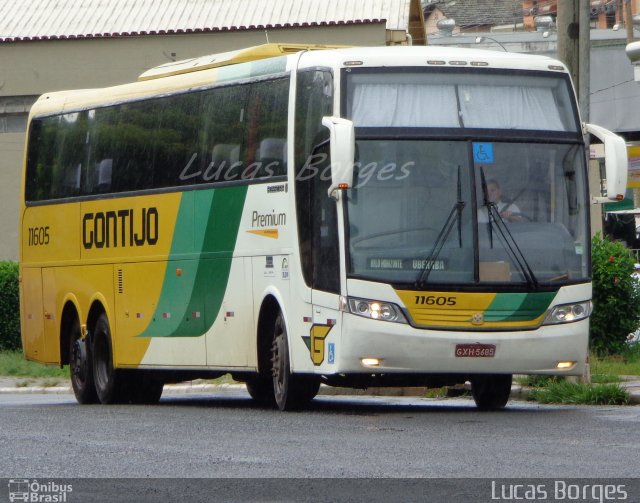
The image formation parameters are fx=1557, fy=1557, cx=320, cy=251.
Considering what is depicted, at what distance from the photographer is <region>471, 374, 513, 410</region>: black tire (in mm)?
15383

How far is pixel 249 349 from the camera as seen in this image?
15.4 m

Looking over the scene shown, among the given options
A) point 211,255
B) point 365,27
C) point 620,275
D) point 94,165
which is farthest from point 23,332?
point 365,27

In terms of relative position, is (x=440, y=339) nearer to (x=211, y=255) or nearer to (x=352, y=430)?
(x=352, y=430)

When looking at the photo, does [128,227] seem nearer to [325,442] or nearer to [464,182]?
[464,182]

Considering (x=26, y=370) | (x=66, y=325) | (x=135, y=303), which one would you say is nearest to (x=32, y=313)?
(x=66, y=325)

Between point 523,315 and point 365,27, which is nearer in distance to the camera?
point 523,315

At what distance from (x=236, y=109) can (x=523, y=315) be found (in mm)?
3866

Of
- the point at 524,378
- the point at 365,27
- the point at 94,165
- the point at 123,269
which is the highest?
the point at 365,27

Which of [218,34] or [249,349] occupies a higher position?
[218,34]

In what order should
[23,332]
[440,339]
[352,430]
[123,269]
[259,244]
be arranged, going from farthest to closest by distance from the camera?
[23,332]
[123,269]
[259,244]
[440,339]
[352,430]

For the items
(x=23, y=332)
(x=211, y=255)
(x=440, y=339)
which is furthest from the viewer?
(x=23, y=332)

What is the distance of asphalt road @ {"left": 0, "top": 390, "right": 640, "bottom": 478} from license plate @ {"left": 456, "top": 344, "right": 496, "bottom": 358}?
56cm

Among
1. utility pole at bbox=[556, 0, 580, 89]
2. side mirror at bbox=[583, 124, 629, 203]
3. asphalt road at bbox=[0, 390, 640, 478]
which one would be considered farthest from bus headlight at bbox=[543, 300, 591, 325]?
utility pole at bbox=[556, 0, 580, 89]

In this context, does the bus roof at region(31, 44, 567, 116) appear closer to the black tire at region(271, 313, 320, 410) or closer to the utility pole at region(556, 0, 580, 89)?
the black tire at region(271, 313, 320, 410)
